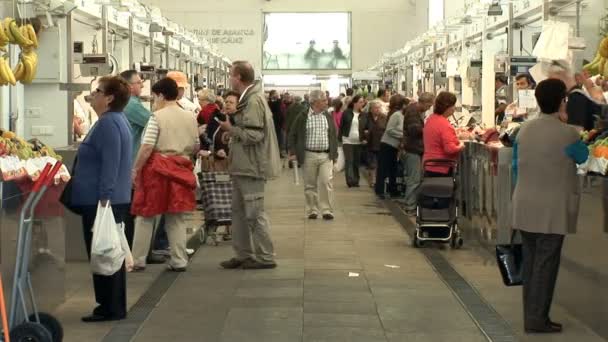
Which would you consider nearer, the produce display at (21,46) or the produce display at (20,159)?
the produce display at (20,159)

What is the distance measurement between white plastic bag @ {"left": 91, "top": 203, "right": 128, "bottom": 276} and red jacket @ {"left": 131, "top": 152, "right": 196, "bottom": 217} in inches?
91.4

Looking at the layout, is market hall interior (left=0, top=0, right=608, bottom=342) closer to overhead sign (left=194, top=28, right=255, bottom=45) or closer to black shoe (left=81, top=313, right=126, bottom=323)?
black shoe (left=81, top=313, right=126, bottom=323)

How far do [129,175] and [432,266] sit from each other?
12.0ft

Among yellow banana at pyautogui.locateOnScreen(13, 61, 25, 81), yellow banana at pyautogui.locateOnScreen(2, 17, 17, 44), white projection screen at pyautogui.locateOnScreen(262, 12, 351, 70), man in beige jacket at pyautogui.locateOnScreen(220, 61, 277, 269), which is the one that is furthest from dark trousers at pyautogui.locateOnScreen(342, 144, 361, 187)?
→ white projection screen at pyautogui.locateOnScreen(262, 12, 351, 70)

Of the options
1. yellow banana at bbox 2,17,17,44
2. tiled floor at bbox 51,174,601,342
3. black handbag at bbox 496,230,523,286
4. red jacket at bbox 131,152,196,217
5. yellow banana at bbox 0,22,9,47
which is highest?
yellow banana at bbox 2,17,17,44

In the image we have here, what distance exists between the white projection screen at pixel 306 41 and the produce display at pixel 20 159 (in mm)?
34518

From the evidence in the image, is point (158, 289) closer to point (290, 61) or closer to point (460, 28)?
point (460, 28)

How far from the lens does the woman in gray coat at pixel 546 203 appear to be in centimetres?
753

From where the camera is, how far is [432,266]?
35.7 feet

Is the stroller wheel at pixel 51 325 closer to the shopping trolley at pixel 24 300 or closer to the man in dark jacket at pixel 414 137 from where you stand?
the shopping trolley at pixel 24 300

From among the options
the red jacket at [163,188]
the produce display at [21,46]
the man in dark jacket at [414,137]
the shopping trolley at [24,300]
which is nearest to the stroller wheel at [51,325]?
the shopping trolley at [24,300]

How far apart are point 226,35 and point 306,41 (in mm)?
3310

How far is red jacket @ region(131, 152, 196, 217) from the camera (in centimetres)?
1009

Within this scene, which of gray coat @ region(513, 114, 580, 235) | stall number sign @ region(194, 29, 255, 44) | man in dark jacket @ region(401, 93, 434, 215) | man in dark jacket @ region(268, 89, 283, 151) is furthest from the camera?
stall number sign @ region(194, 29, 255, 44)
